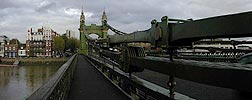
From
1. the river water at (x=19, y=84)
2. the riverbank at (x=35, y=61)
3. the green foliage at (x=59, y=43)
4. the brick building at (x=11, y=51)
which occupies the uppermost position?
the green foliage at (x=59, y=43)

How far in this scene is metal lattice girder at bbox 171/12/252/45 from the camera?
1.84 meters

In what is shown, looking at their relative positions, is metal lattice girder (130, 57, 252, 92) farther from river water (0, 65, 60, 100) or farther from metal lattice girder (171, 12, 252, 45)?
river water (0, 65, 60, 100)

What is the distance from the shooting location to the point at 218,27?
6.75 ft

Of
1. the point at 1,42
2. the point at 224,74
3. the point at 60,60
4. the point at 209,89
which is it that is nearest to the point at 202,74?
the point at 224,74

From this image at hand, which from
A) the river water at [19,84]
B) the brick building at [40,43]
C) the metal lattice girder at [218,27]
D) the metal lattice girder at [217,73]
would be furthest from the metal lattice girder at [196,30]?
the brick building at [40,43]

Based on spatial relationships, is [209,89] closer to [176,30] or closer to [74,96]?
[74,96]

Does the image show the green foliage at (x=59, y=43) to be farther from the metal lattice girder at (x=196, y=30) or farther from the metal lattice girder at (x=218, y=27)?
the metal lattice girder at (x=218, y=27)

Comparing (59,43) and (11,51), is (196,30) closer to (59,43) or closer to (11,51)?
(59,43)

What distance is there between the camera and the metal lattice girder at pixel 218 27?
6.05 ft

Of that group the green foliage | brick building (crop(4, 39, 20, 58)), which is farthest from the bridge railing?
brick building (crop(4, 39, 20, 58))

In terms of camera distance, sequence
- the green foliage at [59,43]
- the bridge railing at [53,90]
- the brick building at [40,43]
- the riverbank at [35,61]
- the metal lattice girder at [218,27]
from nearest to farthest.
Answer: the metal lattice girder at [218,27] < the bridge railing at [53,90] < the riverbank at [35,61] < the green foliage at [59,43] < the brick building at [40,43]

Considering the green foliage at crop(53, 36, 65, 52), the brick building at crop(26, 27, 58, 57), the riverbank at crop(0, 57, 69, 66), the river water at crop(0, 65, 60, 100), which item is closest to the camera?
the river water at crop(0, 65, 60, 100)

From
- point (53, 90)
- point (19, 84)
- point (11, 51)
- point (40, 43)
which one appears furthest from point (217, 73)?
point (11, 51)

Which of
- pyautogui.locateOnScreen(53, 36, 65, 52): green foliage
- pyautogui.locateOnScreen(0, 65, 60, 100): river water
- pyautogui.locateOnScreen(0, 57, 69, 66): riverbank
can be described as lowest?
pyautogui.locateOnScreen(0, 65, 60, 100): river water
